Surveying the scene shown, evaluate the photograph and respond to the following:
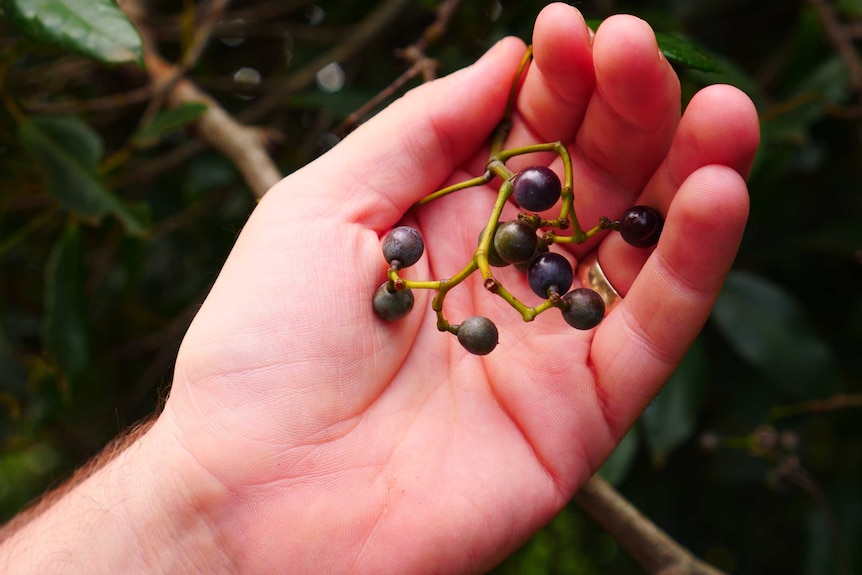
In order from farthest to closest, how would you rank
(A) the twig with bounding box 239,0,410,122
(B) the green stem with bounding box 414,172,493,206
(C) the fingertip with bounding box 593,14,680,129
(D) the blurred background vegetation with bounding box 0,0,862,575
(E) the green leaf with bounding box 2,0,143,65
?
(A) the twig with bounding box 239,0,410,122 < (D) the blurred background vegetation with bounding box 0,0,862,575 < (B) the green stem with bounding box 414,172,493,206 < (E) the green leaf with bounding box 2,0,143,65 < (C) the fingertip with bounding box 593,14,680,129

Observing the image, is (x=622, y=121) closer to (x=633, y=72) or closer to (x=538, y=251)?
(x=633, y=72)

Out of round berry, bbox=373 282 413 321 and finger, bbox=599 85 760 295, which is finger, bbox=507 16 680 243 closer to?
finger, bbox=599 85 760 295

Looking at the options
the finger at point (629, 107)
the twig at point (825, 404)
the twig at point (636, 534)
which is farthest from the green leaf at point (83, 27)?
the twig at point (825, 404)

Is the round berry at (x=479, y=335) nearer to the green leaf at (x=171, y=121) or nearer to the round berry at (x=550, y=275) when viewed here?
the round berry at (x=550, y=275)

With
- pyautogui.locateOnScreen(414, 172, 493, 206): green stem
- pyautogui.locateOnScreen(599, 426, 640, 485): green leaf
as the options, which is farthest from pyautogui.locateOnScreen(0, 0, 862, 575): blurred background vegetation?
pyautogui.locateOnScreen(414, 172, 493, 206): green stem

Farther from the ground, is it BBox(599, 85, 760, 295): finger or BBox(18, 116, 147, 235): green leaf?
BBox(18, 116, 147, 235): green leaf

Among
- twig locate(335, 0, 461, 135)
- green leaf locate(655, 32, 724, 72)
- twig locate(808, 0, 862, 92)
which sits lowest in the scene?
twig locate(808, 0, 862, 92)

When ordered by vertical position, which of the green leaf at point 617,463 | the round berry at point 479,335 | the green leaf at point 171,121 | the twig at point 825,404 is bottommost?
the twig at point 825,404

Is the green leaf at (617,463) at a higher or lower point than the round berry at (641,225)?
lower
